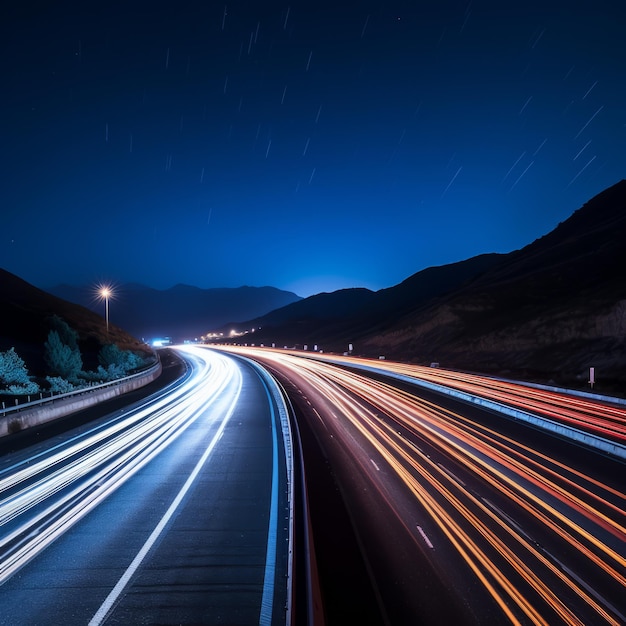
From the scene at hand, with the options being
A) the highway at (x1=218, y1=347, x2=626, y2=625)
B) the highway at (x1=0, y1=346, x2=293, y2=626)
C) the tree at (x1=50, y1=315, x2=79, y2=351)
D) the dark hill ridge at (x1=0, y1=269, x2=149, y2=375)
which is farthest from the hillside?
the dark hill ridge at (x1=0, y1=269, x2=149, y2=375)

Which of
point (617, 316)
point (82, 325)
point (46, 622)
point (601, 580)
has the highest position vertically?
point (82, 325)

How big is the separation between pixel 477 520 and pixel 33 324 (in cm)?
6983

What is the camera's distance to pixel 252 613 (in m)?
5.08

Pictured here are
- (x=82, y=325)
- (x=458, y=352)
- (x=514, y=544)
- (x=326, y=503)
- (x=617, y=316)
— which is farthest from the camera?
(x=82, y=325)

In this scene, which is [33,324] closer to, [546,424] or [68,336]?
[68,336]

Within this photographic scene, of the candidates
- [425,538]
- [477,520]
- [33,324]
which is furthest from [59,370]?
[33,324]

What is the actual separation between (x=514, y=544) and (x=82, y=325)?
76.0 meters

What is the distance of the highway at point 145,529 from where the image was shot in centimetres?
528

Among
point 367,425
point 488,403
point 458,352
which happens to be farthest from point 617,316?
point 367,425

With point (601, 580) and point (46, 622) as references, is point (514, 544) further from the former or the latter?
→ point (46, 622)

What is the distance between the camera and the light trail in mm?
7223

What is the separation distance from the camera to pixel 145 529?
744cm

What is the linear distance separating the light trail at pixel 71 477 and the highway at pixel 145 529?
32 millimetres

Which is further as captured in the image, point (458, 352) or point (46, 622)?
point (458, 352)
